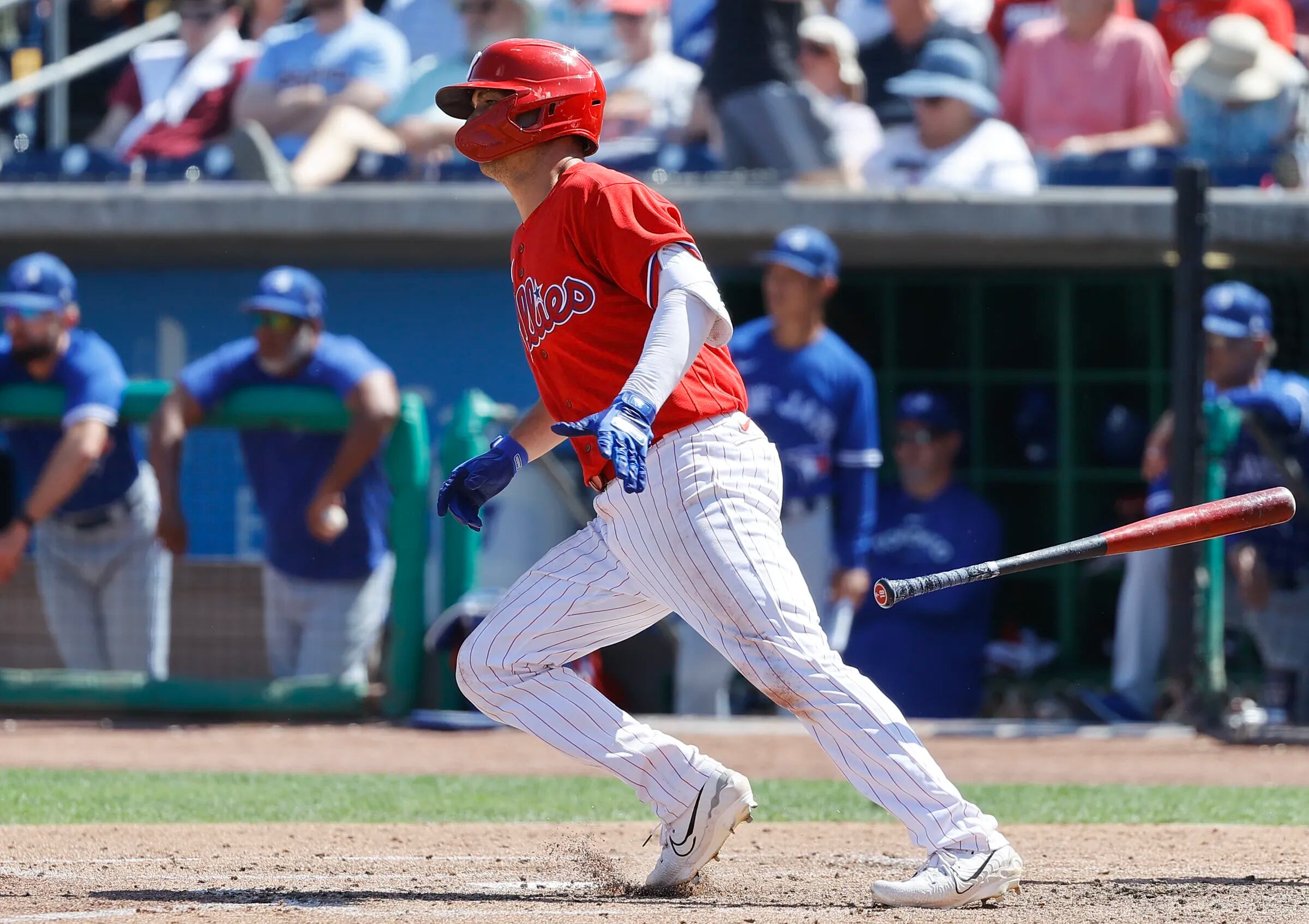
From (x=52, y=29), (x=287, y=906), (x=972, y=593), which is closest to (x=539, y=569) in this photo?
(x=287, y=906)

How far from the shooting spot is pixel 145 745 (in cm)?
689

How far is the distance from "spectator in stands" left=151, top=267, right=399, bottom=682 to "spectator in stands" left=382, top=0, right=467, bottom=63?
8.69 feet

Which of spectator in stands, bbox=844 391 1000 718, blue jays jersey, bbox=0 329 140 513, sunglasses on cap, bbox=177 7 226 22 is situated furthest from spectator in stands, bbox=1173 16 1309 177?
sunglasses on cap, bbox=177 7 226 22

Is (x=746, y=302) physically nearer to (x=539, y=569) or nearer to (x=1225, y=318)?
(x=1225, y=318)

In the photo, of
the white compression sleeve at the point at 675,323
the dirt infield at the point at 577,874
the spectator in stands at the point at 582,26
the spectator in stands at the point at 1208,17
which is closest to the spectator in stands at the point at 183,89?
the spectator in stands at the point at 582,26

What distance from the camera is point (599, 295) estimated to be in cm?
358

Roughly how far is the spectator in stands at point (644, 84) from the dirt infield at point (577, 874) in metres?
4.75

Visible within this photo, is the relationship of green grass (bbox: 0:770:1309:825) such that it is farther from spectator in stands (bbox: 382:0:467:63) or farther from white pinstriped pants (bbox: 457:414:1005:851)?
spectator in stands (bbox: 382:0:467:63)

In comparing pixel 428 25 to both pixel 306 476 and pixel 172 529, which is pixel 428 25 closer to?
pixel 306 476

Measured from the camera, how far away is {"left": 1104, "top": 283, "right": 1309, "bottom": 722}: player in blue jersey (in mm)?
7438

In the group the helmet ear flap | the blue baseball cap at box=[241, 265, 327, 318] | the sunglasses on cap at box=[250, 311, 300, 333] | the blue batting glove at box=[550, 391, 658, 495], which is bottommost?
the sunglasses on cap at box=[250, 311, 300, 333]

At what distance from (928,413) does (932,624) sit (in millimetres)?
916

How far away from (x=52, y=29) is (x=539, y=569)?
8.08m

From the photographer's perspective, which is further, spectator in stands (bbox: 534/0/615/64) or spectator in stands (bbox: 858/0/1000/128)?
spectator in stands (bbox: 534/0/615/64)
